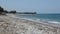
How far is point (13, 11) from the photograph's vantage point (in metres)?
156
